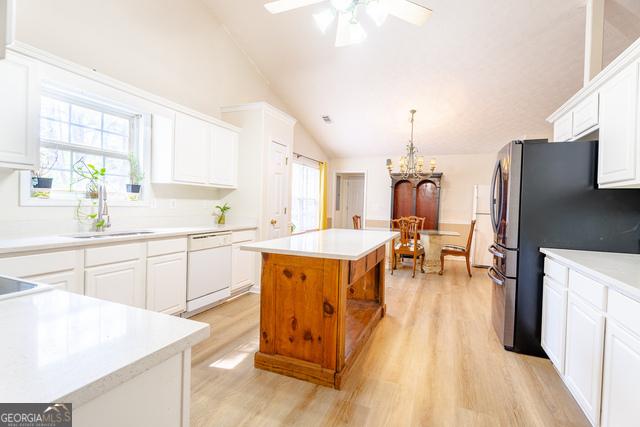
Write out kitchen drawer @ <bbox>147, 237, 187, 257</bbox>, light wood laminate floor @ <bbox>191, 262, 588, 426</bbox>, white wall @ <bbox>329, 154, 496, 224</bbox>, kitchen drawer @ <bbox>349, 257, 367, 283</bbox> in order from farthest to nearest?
white wall @ <bbox>329, 154, 496, 224</bbox>, kitchen drawer @ <bbox>147, 237, 187, 257</bbox>, kitchen drawer @ <bbox>349, 257, 367, 283</bbox>, light wood laminate floor @ <bbox>191, 262, 588, 426</bbox>

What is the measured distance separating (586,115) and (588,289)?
1.50 meters

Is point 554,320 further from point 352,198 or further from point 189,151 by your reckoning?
point 352,198

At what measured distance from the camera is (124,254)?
2.41 m

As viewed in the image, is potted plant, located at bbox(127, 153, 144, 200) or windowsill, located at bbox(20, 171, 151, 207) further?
potted plant, located at bbox(127, 153, 144, 200)

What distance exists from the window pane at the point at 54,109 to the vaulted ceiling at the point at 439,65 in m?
2.26

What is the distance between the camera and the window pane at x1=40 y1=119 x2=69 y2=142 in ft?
8.16

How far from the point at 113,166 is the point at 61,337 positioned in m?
2.91

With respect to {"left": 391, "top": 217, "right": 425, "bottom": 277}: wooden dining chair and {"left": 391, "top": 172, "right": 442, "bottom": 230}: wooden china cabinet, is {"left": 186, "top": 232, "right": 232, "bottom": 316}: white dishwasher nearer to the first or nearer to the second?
{"left": 391, "top": 217, "right": 425, "bottom": 277}: wooden dining chair

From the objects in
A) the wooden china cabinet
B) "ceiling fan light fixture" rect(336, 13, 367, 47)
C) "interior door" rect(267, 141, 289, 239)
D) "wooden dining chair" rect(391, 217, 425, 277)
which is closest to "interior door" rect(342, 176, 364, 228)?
the wooden china cabinet

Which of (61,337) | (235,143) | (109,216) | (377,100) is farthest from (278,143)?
(61,337)

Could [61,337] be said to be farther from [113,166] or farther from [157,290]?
[113,166]

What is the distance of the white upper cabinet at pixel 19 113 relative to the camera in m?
1.91

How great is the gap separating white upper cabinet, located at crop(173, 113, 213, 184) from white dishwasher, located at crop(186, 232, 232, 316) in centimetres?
71

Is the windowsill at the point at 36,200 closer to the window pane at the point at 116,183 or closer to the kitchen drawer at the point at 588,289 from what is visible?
the window pane at the point at 116,183
